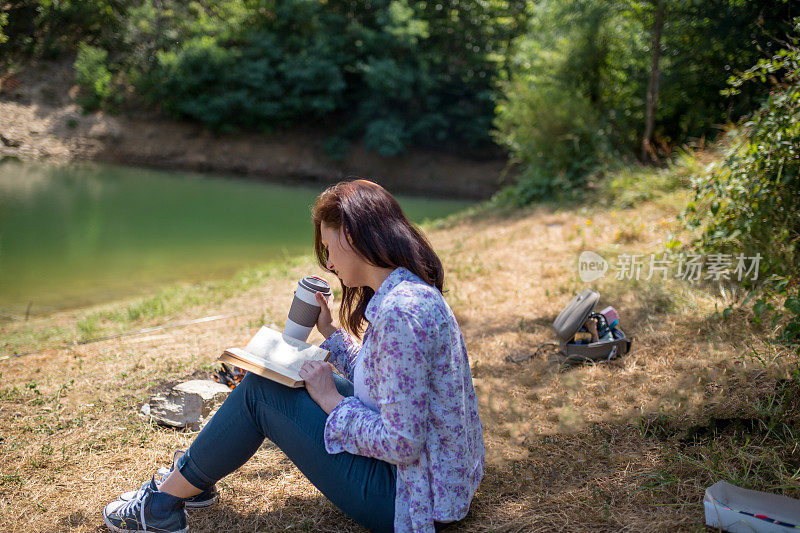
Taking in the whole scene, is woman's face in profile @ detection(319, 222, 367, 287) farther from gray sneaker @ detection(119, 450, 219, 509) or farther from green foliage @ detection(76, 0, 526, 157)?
green foliage @ detection(76, 0, 526, 157)

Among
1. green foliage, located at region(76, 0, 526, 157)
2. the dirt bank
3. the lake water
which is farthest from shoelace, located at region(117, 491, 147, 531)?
green foliage, located at region(76, 0, 526, 157)

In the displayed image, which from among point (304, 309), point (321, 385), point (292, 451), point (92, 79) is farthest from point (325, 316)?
point (92, 79)

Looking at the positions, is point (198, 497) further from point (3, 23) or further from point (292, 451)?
point (3, 23)

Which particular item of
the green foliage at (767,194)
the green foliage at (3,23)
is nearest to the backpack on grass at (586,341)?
the green foliage at (767,194)

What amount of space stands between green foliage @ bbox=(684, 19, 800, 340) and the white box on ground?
167 centimetres

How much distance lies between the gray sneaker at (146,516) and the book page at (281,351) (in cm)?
53

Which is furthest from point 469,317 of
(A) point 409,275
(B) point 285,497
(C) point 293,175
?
(C) point 293,175

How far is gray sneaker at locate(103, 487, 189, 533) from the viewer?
1.92 m

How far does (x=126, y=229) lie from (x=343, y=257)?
331 inches

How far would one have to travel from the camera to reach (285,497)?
227 cm

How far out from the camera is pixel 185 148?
17234 mm

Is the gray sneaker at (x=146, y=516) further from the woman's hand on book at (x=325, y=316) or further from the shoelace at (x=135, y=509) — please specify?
the woman's hand on book at (x=325, y=316)

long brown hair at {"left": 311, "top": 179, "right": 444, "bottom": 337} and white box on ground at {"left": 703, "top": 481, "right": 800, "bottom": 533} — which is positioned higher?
long brown hair at {"left": 311, "top": 179, "right": 444, "bottom": 337}

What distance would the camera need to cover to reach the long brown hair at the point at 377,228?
1.71m
